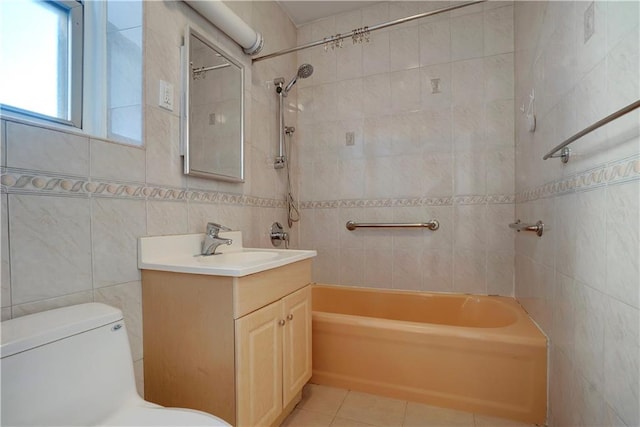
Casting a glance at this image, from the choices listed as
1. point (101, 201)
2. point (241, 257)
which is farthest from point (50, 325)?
point (241, 257)

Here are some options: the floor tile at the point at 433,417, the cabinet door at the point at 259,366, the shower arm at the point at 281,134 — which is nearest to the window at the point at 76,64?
the cabinet door at the point at 259,366

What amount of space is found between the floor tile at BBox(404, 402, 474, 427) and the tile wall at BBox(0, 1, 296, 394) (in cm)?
127

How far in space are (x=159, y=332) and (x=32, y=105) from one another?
0.92m

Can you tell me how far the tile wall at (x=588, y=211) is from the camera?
0.78m

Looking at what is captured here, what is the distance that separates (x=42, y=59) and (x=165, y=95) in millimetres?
398

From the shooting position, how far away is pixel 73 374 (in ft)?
2.56

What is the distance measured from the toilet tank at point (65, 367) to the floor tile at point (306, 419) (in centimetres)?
83

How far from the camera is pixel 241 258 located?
154 cm

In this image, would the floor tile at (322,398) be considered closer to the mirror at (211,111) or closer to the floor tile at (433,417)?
the floor tile at (433,417)

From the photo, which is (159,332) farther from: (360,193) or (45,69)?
(360,193)

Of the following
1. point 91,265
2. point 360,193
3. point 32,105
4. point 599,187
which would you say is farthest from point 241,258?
point 599,187

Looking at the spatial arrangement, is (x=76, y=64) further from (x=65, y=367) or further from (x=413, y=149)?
(x=413, y=149)

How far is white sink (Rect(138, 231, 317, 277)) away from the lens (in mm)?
1056

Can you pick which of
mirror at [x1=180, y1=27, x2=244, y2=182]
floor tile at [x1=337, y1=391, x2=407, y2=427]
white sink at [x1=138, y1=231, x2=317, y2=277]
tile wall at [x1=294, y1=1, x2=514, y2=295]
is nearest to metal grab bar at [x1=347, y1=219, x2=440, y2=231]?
tile wall at [x1=294, y1=1, x2=514, y2=295]
